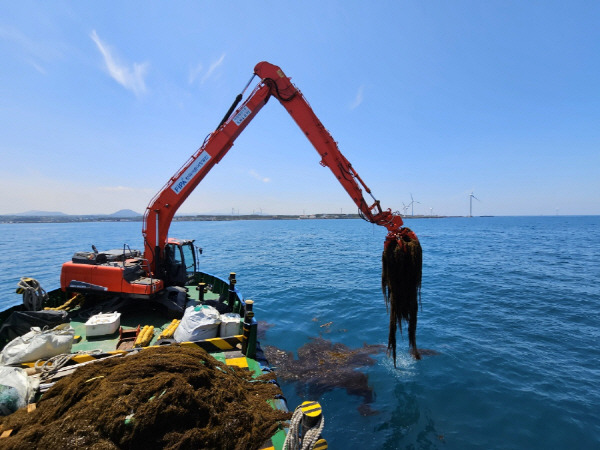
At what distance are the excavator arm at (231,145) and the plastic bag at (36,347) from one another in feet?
10.7

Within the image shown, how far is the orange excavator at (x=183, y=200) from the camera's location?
25.5 feet

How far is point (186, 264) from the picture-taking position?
33.1ft

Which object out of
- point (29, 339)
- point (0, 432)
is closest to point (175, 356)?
point (0, 432)

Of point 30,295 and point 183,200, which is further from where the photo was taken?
point 183,200

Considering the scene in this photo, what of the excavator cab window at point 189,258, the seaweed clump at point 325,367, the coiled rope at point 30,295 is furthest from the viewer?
the excavator cab window at point 189,258

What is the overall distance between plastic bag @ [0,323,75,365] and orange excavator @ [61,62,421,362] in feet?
6.96

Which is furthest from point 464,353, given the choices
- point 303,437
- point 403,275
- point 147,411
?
point 147,411

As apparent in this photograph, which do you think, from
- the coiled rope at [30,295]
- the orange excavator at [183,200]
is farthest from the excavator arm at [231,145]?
the coiled rope at [30,295]

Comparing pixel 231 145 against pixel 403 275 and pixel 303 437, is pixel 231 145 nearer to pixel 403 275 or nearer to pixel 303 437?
pixel 403 275

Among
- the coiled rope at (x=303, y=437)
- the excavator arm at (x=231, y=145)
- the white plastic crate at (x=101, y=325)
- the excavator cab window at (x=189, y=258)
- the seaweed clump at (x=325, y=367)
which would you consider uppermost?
the excavator arm at (x=231, y=145)

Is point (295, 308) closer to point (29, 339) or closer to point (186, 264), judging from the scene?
point (186, 264)

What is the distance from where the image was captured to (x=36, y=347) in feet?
17.7

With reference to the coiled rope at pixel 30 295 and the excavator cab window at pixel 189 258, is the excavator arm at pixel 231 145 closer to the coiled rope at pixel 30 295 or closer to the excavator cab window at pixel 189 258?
the excavator cab window at pixel 189 258

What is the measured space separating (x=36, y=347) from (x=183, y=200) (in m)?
5.18
